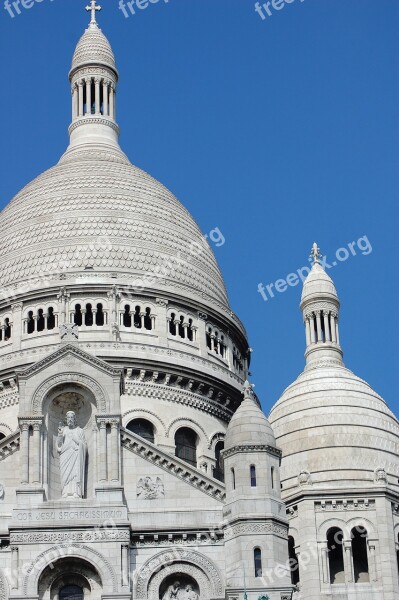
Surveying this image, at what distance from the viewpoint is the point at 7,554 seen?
53.3 meters

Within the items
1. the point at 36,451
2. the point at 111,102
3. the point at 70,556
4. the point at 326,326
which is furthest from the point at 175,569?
the point at 111,102

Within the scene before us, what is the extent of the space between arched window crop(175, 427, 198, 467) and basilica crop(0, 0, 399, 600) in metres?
0.08

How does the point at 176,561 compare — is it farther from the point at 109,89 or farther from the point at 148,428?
the point at 109,89

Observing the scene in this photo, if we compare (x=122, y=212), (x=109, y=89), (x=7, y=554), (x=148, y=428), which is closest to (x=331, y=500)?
(x=148, y=428)

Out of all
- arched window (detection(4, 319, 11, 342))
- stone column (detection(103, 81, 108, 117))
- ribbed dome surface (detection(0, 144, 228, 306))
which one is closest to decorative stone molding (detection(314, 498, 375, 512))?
ribbed dome surface (detection(0, 144, 228, 306))

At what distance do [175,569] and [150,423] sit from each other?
16.0 m

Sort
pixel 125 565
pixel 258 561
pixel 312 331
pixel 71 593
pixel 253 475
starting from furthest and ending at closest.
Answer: pixel 312 331, pixel 253 475, pixel 71 593, pixel 125 565, pixel 258 561

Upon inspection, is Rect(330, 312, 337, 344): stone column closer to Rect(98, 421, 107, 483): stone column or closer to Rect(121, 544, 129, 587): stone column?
Rect(98, 421, 107, 483): stone column

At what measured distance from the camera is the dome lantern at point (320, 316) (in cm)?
7275

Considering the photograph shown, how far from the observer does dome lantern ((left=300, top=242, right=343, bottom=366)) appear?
239 ft

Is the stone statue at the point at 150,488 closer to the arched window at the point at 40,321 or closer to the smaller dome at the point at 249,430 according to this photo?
the smaller dome at the point at 249,430

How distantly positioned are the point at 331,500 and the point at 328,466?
6.31ft

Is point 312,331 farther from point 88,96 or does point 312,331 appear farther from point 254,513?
point 254,513

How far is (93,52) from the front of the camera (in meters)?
88.2
